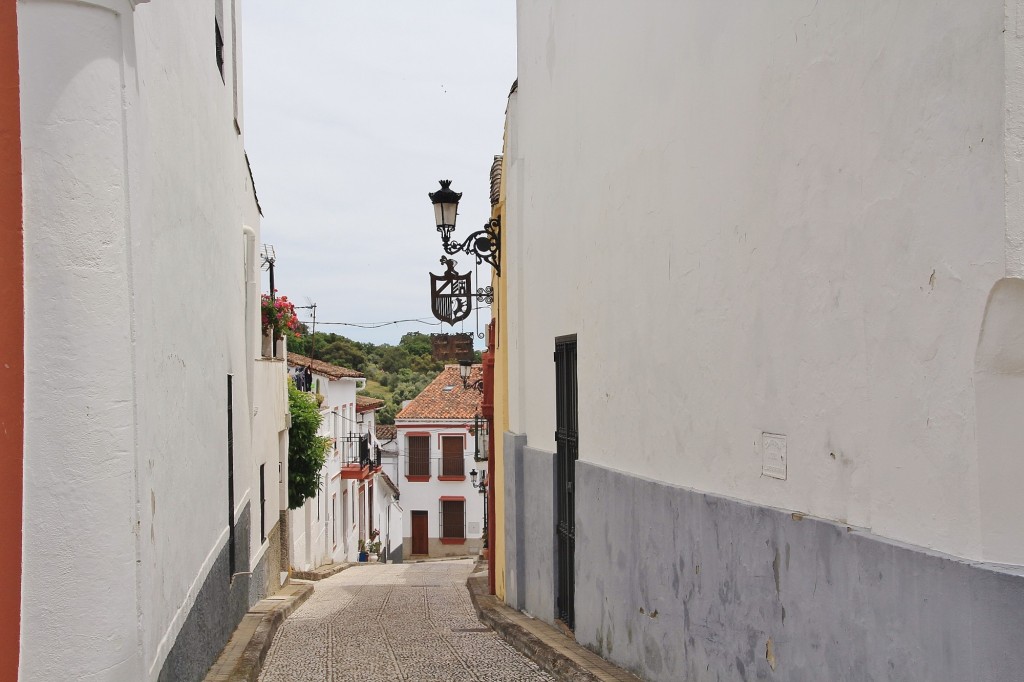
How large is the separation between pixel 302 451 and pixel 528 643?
35.1 ft

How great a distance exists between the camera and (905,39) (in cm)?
338

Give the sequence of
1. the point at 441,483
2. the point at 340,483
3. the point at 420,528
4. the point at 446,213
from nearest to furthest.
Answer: the point at 446,213 < the point at 340,483 < the point at 441,483 < the point at 420,528

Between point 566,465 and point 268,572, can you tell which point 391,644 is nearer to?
point 566,465

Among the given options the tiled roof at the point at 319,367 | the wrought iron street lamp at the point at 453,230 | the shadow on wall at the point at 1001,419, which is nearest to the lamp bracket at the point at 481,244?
the wrought iron street lamp at the point at 453,230

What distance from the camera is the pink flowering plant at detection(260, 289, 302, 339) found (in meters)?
14.3

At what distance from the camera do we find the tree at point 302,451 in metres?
18.2

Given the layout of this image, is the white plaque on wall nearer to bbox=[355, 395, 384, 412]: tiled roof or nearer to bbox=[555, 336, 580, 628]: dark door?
bbox=[555, 336, 580, 628]: dark door

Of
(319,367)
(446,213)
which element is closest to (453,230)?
(446,213)

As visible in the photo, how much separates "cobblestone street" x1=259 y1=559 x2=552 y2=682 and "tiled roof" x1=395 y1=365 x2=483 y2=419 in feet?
93.0

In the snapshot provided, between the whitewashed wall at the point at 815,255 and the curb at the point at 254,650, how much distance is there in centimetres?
282

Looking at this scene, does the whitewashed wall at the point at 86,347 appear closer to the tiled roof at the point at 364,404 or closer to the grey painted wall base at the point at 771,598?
the grey painted wall base at the point at 771,598

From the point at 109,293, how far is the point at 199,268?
3.31 metres

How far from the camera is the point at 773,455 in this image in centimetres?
452

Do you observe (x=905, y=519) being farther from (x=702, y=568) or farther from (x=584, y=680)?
(x=584, y=680)
